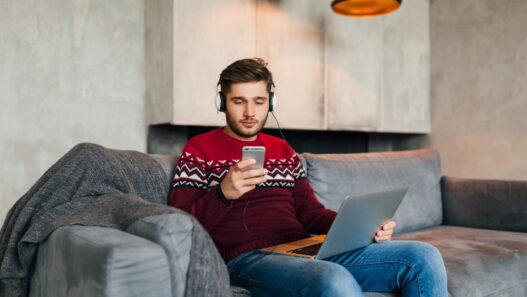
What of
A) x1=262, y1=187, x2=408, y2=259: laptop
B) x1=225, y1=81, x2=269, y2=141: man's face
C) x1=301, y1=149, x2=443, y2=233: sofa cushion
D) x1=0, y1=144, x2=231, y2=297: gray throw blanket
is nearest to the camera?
x1=0, y1=144, x2=231, y2=297: gray throw blanket

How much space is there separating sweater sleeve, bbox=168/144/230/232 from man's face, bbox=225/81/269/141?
0.52ft

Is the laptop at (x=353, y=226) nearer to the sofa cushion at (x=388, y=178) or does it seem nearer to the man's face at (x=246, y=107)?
the man's face at (x=246, y=107)

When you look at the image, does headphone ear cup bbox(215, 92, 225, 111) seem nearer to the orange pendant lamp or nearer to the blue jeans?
the blue jeans

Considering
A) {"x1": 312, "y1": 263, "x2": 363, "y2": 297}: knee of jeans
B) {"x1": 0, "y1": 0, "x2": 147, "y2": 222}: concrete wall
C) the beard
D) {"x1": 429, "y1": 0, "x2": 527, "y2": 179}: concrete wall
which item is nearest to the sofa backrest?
the beard

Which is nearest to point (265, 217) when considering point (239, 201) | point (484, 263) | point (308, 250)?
point (239, 201)

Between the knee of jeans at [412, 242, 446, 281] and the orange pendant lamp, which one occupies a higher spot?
the orange pendant lamp

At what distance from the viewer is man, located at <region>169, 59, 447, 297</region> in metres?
1.20

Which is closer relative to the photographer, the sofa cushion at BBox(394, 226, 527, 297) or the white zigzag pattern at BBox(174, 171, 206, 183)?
the white zigzag pattern at BBox(174, 171, 206, 183)

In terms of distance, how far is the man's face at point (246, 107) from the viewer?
4.96 ft

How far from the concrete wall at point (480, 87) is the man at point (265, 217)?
2126 millimetres

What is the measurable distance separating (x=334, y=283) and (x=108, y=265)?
52 centimetres

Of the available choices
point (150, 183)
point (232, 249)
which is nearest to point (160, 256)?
point (232, 249)

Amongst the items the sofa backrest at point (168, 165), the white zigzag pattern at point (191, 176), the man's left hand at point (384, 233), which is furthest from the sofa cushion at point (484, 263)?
the sofa backrest at point (168, 165)

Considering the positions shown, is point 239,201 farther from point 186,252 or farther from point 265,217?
point 186,252
